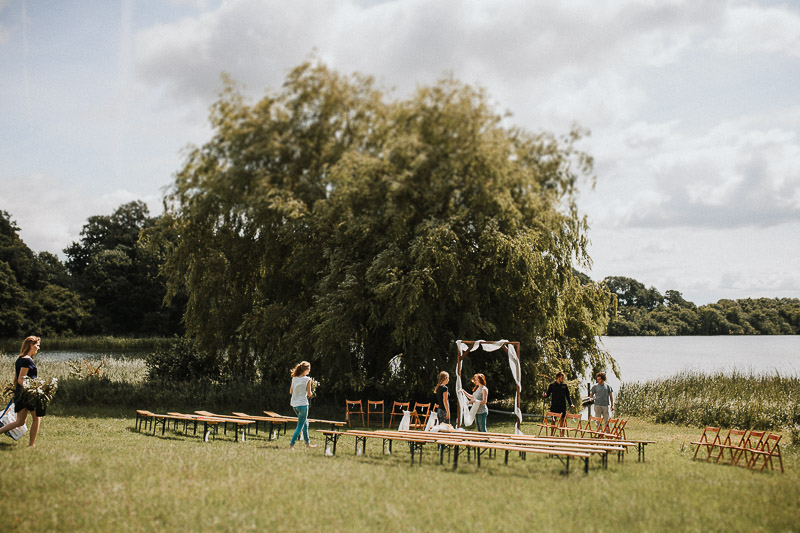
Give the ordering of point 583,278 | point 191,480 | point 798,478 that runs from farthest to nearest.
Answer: point 583,278 < point 798,478 < point 191,480

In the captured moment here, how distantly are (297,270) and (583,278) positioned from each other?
20.4 meters

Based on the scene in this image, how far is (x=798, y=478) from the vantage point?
9.59 meters

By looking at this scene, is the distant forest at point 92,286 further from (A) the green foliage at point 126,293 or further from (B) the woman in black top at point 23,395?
(B) the woman in black top at point 23,395

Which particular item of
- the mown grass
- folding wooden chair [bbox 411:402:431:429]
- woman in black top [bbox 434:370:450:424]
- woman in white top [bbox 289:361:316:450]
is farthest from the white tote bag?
the mown grass

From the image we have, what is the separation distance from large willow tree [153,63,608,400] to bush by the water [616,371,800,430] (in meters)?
3.29

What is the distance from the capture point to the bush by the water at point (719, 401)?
1898cm

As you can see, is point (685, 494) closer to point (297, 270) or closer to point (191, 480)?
point (191, 480)

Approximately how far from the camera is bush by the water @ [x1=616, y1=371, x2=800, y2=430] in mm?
18984

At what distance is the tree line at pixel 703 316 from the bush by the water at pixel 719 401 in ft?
240

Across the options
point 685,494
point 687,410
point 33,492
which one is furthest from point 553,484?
point 687,410

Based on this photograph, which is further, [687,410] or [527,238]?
[687,410]

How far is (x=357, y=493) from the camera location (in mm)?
7598

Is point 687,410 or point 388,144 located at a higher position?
point 388,144

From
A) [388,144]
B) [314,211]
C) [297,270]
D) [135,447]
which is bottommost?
[135,447]
